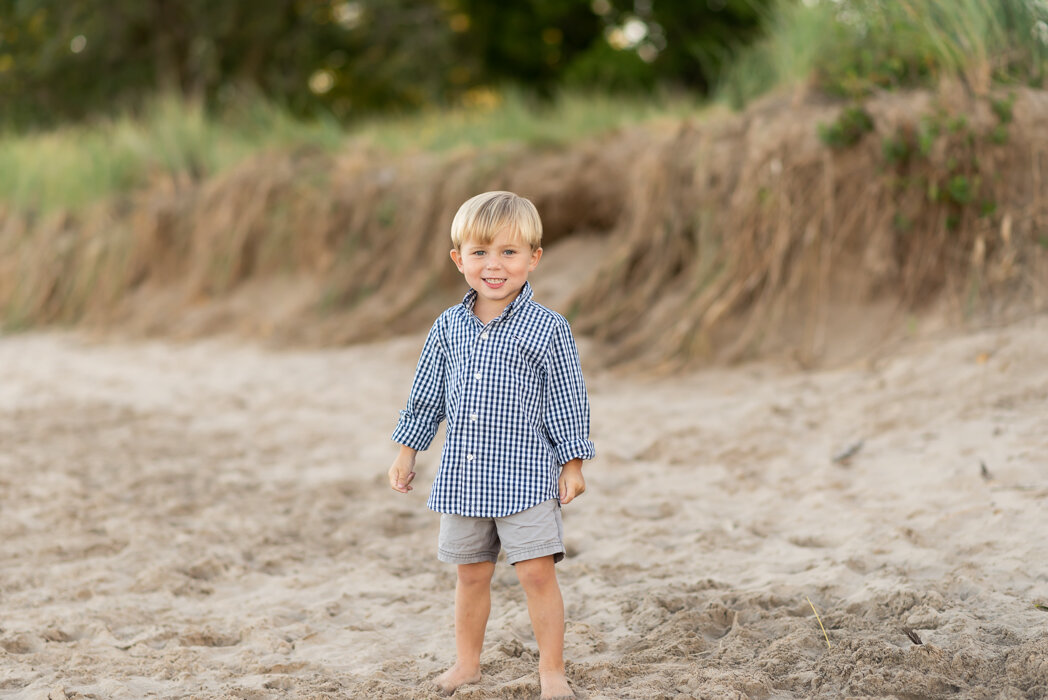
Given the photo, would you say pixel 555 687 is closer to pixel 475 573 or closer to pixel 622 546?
pixel 475 573

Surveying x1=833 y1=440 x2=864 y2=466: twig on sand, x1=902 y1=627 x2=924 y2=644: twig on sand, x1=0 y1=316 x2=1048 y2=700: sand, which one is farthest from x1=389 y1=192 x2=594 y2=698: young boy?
x1=833 y1=440 x2=864 y2=466: twig on sand

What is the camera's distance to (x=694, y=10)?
14.1m

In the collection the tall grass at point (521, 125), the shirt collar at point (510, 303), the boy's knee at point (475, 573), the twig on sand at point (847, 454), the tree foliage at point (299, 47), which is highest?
the tree foliage at point (299, 47)

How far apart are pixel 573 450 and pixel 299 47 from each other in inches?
627

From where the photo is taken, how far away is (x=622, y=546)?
352 centimetres

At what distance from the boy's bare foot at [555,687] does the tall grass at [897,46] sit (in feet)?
14.1

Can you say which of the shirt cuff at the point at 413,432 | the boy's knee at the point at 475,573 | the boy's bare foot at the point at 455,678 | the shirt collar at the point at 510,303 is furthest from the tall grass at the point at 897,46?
the boy's bare foot at the point at 455,678

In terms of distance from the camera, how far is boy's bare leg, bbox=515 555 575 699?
2.39 metres

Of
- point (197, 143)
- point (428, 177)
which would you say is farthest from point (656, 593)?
point (197, 143)

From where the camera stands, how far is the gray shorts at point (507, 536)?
2.35 meters

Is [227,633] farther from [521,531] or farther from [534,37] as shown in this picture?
[534,37]

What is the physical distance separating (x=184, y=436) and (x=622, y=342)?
2.69 metres

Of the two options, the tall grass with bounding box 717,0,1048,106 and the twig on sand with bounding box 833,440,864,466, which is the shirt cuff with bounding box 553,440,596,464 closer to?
the twig on sand with bounding box 833,440,864,466

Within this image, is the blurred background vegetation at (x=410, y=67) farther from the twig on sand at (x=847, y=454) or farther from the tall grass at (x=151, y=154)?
the twig on sand at (x=847, y=454)
